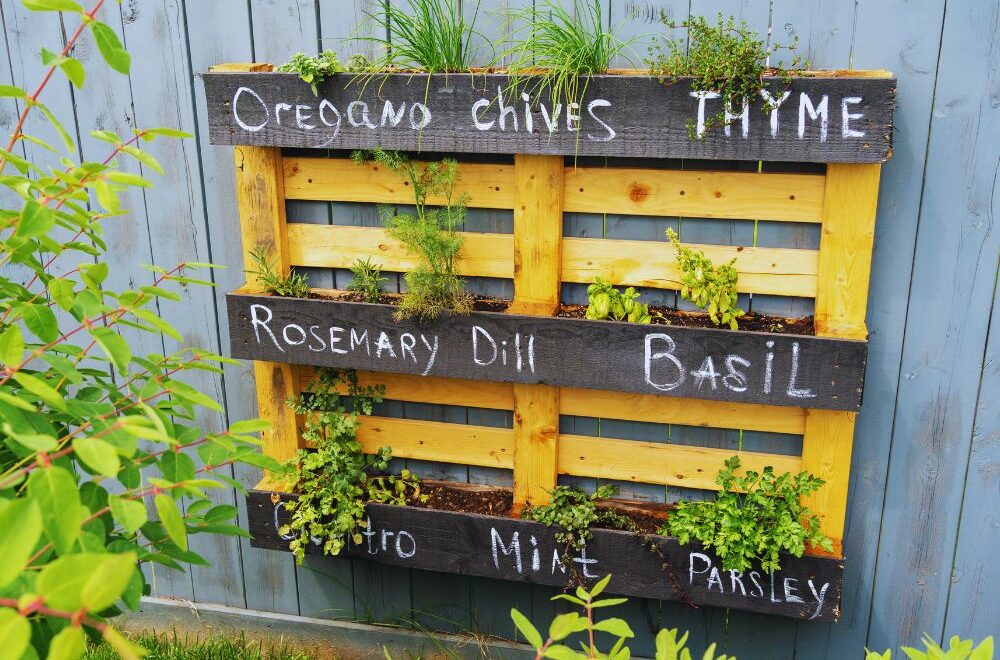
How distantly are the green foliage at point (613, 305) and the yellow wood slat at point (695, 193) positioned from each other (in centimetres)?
25

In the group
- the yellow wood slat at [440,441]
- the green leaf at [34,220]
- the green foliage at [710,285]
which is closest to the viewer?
the green leaf at [34,220]

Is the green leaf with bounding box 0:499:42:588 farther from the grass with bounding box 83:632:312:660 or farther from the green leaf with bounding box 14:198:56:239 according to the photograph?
the grass with bounding box 83:632:312:660

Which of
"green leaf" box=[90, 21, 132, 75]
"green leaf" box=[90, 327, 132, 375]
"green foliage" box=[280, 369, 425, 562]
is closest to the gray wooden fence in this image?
"green foliage" box=[280, 369, 425, 562]

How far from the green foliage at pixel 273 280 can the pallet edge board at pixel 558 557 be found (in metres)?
0.69

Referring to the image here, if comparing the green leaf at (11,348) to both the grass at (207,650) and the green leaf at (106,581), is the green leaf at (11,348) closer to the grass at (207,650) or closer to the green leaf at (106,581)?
the green leaf at (106,581)

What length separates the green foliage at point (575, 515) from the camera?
108 inches

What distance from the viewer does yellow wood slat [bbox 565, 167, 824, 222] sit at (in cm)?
250

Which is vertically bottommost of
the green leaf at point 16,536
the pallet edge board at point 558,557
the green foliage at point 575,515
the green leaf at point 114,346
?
the pallet edge board at point 558,557

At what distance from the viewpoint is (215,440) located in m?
1.37

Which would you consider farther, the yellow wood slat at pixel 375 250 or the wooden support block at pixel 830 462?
the yellow wood slat at pixel 375 250

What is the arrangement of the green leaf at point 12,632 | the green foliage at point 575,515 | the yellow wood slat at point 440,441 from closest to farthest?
the green leaf at point 12,632 → the green foliage at point 575,515 → the yellow wood slat at point 440,441

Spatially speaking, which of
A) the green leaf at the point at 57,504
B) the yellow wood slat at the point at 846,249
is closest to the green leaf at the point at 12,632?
the green leaf at the point at 57,504

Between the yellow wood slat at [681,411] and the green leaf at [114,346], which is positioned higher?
the green leaf at [114,346]

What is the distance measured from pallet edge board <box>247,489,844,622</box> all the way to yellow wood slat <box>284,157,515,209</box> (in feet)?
3.37
